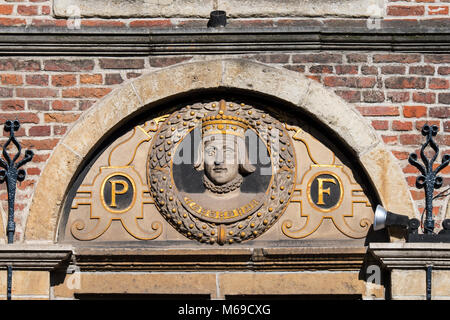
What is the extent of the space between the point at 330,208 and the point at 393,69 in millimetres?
1045

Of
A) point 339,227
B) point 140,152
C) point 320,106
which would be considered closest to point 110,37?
point 140,152

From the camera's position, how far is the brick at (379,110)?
301 inches

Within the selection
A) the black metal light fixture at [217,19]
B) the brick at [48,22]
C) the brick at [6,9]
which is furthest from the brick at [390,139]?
the brick at [6,9]

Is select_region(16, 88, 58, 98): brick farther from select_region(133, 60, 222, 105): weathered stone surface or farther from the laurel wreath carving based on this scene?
the laurel wreath carving

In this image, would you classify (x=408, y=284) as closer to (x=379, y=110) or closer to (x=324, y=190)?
(x=324, y=190)

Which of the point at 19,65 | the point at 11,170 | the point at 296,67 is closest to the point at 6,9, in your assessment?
the point at 19,65

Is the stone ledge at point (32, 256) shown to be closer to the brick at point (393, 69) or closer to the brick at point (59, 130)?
the brick at point (59, 130)

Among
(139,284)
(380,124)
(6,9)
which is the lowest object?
(139,284)

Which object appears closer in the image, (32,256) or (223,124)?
(32,256)

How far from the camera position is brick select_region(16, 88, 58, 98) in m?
7.75

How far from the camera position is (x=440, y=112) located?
7.66 metres

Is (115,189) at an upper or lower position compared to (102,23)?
lower

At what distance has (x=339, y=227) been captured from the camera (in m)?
7.64

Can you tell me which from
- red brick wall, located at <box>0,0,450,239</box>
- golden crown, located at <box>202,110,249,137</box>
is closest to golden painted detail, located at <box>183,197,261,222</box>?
golden crown, located at <box>202,110,249,137</box>
